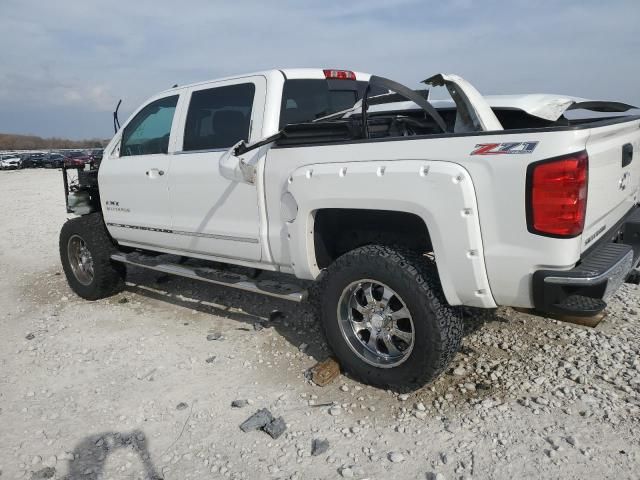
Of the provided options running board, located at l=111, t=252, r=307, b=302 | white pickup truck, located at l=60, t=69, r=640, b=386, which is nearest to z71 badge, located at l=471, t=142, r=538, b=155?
white pickup truck, located at l=60, t=69, r=640, b=386

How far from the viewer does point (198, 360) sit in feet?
12.8

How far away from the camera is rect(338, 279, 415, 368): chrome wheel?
3.07m

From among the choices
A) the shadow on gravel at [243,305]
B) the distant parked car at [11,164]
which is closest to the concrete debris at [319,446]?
the shadow on gravel at [243,305]

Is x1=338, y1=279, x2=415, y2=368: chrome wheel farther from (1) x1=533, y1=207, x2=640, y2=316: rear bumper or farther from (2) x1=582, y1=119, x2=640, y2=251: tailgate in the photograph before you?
(2) x1=582, y1=119, x2=640, y2=251: tailgate

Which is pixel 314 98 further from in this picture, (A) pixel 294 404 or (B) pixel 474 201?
(A) pixel 294 404

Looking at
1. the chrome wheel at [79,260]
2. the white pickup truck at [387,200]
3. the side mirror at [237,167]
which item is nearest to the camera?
the white pickup truck at [387,200]

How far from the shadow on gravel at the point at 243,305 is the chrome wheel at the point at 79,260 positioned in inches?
18.7

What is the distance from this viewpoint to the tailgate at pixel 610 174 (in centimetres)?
252

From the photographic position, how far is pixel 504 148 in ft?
7.88

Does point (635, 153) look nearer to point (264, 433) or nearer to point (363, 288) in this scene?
point (363, 288)

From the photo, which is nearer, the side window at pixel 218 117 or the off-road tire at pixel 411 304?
the off-road tire at pixel 411 304

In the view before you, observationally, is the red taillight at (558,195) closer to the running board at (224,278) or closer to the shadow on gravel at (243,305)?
the running board at (224,278)

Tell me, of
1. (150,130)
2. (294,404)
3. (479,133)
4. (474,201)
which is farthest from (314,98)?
(294,404)

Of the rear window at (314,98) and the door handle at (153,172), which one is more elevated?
the rear window at (314,98)
